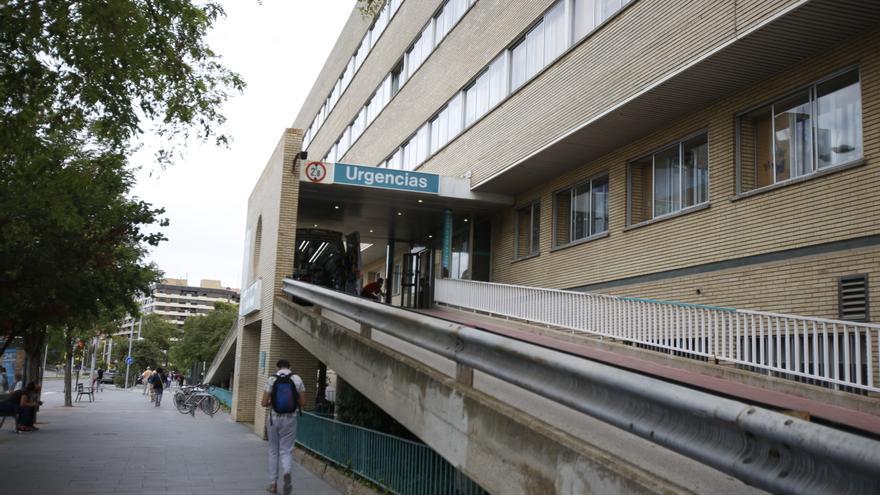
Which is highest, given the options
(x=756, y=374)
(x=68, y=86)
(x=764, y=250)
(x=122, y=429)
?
(x=68, y=86)

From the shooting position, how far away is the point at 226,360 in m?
34.8

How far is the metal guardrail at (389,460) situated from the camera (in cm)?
737

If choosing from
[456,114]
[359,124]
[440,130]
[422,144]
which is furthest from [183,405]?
[359,124]

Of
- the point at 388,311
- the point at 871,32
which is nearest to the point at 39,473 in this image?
the point at 388,311

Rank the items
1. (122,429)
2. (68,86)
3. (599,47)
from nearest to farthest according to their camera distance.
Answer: (68,86)
(599,47)
(122,429)

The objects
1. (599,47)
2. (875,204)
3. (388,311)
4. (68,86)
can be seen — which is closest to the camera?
(388,311)

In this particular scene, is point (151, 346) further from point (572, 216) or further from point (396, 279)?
point (572, 216)

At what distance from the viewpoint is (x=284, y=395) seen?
975cm

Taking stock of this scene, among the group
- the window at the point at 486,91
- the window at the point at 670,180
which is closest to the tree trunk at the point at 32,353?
the window at the point at 486,91

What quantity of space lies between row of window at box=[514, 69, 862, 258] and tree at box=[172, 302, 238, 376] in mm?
64500

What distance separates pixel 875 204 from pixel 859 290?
123 cm

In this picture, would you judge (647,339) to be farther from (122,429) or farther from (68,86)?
(122,429)

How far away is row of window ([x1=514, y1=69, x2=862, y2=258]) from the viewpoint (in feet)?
38.1

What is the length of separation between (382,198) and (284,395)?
1381cm
